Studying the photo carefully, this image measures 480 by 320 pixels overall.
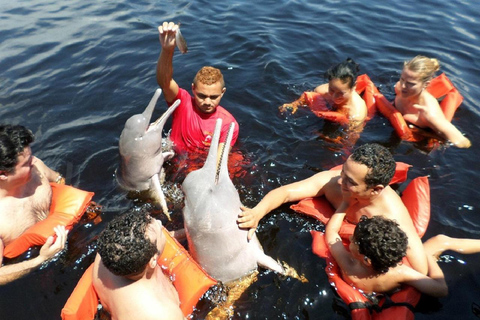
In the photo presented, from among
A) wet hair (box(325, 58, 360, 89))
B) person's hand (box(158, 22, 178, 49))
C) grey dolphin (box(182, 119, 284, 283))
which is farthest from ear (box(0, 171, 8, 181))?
wet hair (box(325, 58, 360, 89))

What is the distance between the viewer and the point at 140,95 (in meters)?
7.87

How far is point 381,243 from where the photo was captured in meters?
3.62

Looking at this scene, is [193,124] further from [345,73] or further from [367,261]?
[367,261]

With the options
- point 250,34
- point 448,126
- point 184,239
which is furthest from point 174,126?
point 250,34

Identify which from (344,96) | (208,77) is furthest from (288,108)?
(208,77)

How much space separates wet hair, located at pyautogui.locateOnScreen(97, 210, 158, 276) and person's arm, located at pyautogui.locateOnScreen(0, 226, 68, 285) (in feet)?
4.46

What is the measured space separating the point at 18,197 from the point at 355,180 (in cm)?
388

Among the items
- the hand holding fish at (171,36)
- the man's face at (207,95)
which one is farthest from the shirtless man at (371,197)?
the hand holding fish at (171,36)

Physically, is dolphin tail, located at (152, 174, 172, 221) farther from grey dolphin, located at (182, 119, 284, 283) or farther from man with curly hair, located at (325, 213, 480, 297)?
man with curly hair, located at (325, 213, 480, 297)

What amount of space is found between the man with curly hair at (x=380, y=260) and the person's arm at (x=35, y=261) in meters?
3.05

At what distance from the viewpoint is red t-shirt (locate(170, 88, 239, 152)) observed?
221 inches

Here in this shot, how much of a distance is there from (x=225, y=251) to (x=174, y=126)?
101 inches

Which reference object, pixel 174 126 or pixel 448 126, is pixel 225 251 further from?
pixel 448 126

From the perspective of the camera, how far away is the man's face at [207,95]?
5246 millimetres
